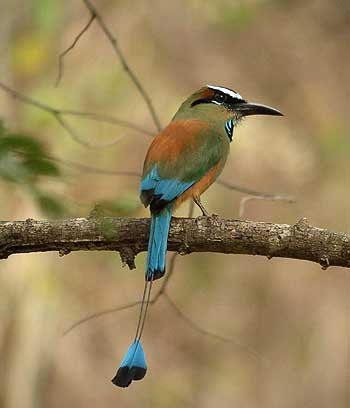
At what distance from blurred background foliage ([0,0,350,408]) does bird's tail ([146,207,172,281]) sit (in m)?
2.68

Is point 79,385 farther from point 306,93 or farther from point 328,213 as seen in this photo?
point 306,93

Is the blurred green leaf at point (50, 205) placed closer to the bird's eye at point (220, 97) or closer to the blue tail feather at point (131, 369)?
the blue tail feather at point (131, 369)

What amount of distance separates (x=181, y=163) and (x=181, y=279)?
3.07 meters

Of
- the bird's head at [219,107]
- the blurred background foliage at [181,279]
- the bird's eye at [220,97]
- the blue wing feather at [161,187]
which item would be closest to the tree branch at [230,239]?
the blue wing feather at [161,187]

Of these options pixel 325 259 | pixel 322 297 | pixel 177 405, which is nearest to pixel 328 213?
pixel 322 297

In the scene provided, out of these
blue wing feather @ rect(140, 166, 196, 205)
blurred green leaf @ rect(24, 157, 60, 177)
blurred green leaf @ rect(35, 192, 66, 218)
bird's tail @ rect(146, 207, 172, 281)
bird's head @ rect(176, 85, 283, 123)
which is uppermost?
bird's head @ rect(176, 85, 283, 123)

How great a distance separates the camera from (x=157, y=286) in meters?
5.70

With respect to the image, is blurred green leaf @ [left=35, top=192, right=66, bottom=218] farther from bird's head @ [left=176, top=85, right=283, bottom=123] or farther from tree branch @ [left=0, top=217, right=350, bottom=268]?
bird's head @ [left=176, top=85, right=283, bottom=123]

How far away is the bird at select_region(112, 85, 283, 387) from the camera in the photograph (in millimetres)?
2318

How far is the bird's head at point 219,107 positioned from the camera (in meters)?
3.30

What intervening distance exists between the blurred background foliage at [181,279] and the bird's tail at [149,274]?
2681 mm

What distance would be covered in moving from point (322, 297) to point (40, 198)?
5.33 m

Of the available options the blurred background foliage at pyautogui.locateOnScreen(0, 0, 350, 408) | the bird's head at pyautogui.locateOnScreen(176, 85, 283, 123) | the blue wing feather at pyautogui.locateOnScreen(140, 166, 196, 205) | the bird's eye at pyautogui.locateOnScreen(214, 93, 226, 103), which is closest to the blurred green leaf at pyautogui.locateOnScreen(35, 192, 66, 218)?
the blue wing feather at pyautogui.locateOnScreen(140, 166, 196, 205)

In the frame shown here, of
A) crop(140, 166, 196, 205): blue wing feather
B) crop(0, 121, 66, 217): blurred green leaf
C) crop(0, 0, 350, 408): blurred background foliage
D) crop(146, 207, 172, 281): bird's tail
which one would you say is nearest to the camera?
crop(0, 121, 66, 217): blurred green leaf
